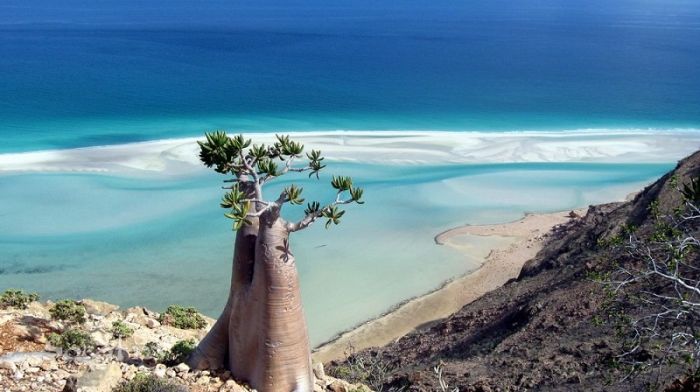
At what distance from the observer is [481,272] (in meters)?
32.9

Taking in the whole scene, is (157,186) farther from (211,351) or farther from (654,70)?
(654,70)

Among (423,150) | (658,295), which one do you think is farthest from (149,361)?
(423,150)

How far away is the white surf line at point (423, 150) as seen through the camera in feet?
174

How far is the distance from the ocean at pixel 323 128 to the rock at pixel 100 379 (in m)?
16.0

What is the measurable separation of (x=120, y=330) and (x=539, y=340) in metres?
11.4

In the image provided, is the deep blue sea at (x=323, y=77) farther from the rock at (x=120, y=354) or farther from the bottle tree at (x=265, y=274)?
the bottle tree at (x=265, y=274)

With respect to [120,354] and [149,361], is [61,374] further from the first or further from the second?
[149,361]

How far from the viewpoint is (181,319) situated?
61.7 feet

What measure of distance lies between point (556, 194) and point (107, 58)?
252 ft

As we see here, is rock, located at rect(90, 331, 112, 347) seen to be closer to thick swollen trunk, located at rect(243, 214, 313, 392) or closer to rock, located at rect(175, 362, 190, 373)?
rock, located at rect(175, 362, 190, 373)

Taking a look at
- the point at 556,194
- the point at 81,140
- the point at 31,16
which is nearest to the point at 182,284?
the point at 556,194

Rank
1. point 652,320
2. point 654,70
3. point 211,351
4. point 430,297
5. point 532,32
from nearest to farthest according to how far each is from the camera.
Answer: point 211,351 < point 652,320 < point 430,297 < point 654,70 < point 532,32

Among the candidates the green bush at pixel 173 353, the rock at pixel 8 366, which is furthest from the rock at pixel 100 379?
the green bush at pixel 173 353

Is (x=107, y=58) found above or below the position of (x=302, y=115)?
above
